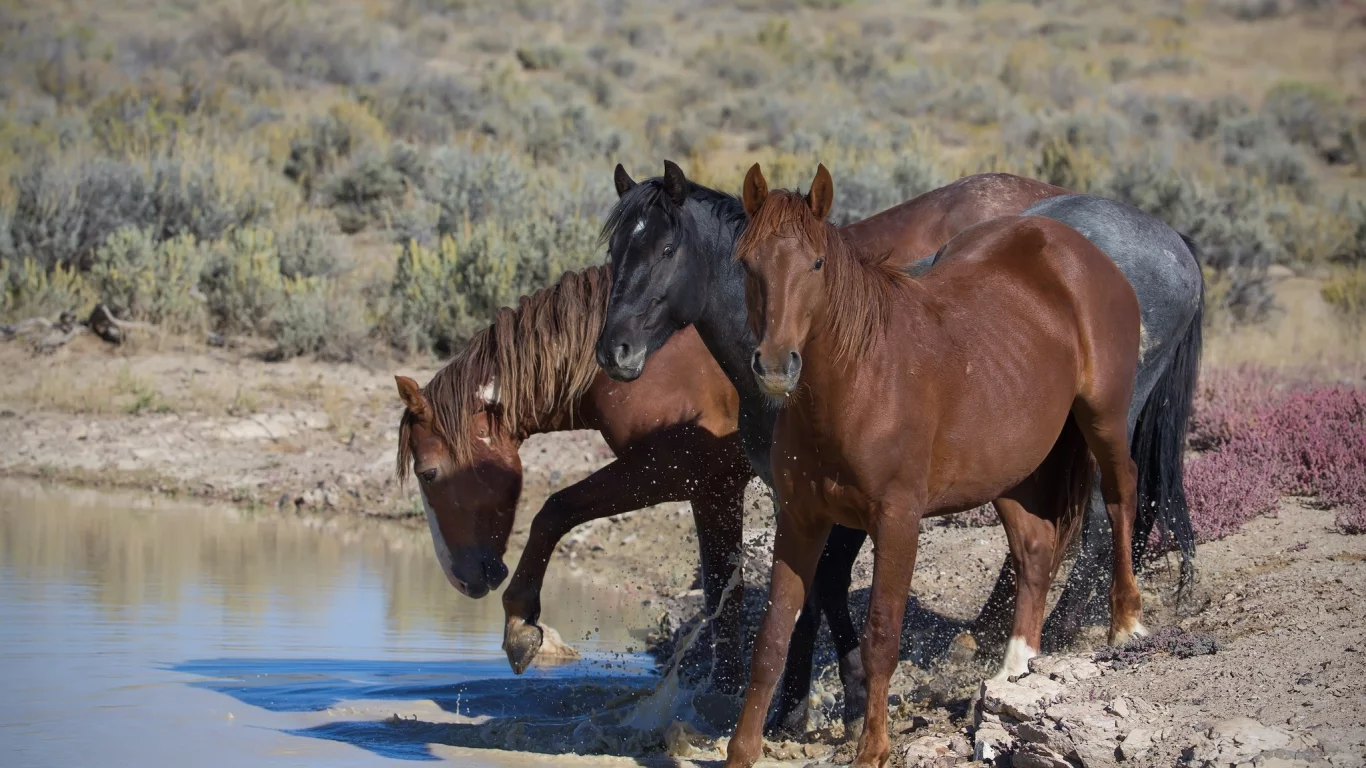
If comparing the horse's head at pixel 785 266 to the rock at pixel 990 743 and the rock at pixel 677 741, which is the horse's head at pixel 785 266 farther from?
the rock at pixel 677 741

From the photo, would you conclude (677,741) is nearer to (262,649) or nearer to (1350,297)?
(262,649)

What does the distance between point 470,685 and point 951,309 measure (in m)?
2.80

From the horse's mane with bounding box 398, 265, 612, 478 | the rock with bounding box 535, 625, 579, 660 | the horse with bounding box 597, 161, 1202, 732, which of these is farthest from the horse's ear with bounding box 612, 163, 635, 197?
the rock with bounding box 535, 625, 579, 660

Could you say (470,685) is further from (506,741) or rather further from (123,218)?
(123,218)

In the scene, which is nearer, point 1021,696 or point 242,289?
point 1021,696

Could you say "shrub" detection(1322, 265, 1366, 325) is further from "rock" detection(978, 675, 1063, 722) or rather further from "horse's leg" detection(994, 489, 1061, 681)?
"rock" detection(978, 675, 1063, 722)

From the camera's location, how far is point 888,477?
15.7 ft

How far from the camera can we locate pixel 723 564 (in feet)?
21.9

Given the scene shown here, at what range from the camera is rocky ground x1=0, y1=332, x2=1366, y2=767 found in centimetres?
461

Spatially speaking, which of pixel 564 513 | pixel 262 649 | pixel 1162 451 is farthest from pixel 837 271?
Answer: pixel 262 649

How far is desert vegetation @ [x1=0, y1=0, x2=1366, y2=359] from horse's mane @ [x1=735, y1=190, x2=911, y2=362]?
6245 millimetres

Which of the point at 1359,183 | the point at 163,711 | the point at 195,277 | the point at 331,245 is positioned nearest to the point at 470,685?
the point at 163,711

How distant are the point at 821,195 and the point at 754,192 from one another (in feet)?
0.67

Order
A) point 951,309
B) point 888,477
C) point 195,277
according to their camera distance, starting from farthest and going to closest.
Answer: point 195,277 < point 951,309 < point 888,477
